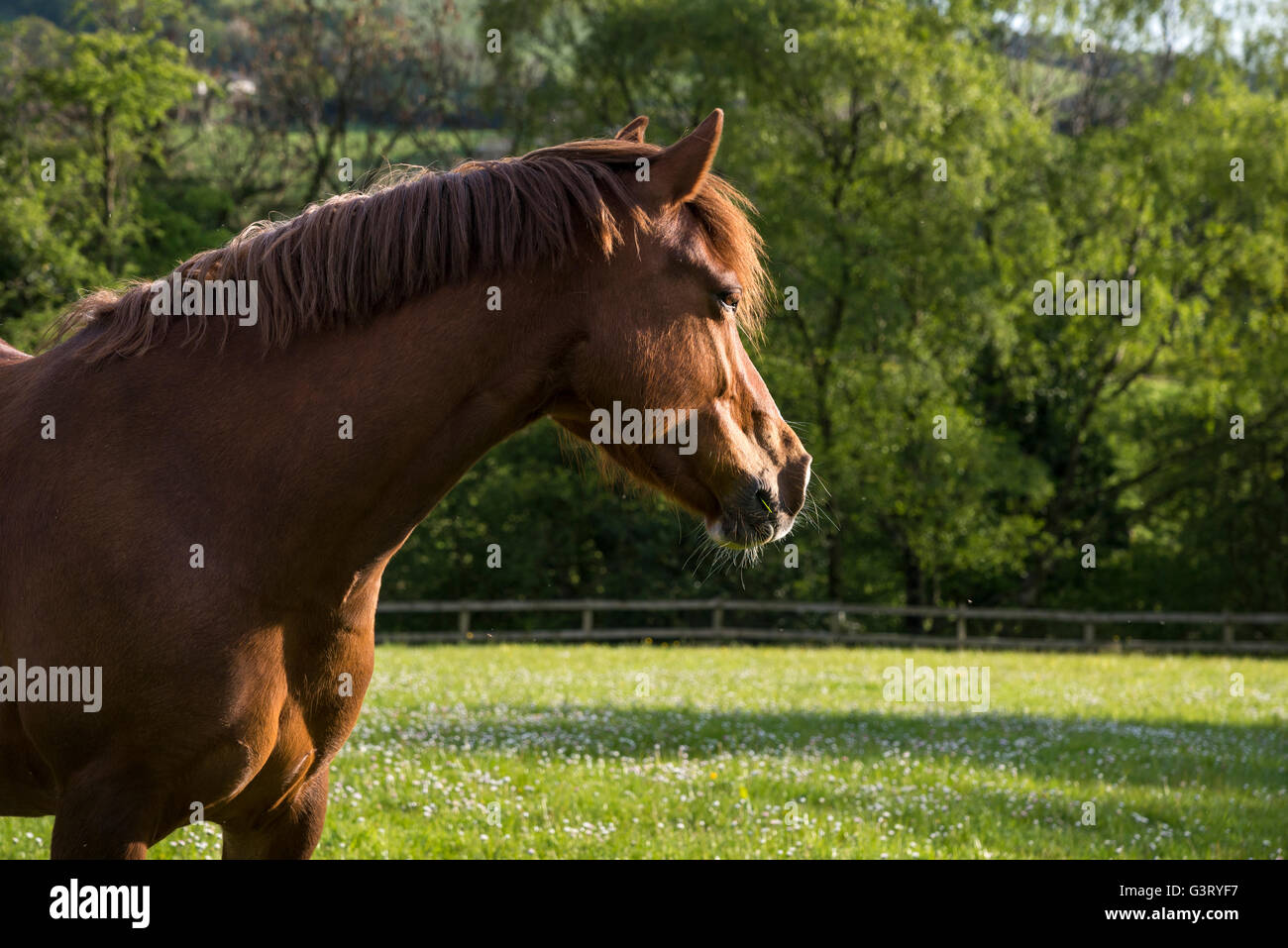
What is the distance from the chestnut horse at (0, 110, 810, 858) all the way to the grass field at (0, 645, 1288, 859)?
310 cm

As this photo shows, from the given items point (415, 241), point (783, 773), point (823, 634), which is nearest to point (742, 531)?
point (415, 241)

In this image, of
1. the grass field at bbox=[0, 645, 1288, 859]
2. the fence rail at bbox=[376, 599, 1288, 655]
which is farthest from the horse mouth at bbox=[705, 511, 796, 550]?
the fence rail at bbox=[376, 599, 1288, 655]

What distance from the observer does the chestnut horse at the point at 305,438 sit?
8.98 ft

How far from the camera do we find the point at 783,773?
817 cm

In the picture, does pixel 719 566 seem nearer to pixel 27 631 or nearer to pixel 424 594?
pixel 27 631

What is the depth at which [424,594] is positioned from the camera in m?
29.9

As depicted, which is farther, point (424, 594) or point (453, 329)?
point (424, 594)

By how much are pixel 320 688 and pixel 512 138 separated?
30.2 m

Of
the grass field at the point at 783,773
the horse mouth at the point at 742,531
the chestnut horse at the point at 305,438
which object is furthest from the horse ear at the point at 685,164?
the grass field at the point at 783,773

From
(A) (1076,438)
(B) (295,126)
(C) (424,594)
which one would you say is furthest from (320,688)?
(B) (295,126)

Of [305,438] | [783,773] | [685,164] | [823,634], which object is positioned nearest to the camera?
[305,438]

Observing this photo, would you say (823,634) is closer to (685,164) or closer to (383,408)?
(685,164)

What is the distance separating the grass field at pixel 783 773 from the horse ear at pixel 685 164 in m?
3.74

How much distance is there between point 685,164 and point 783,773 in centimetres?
605
